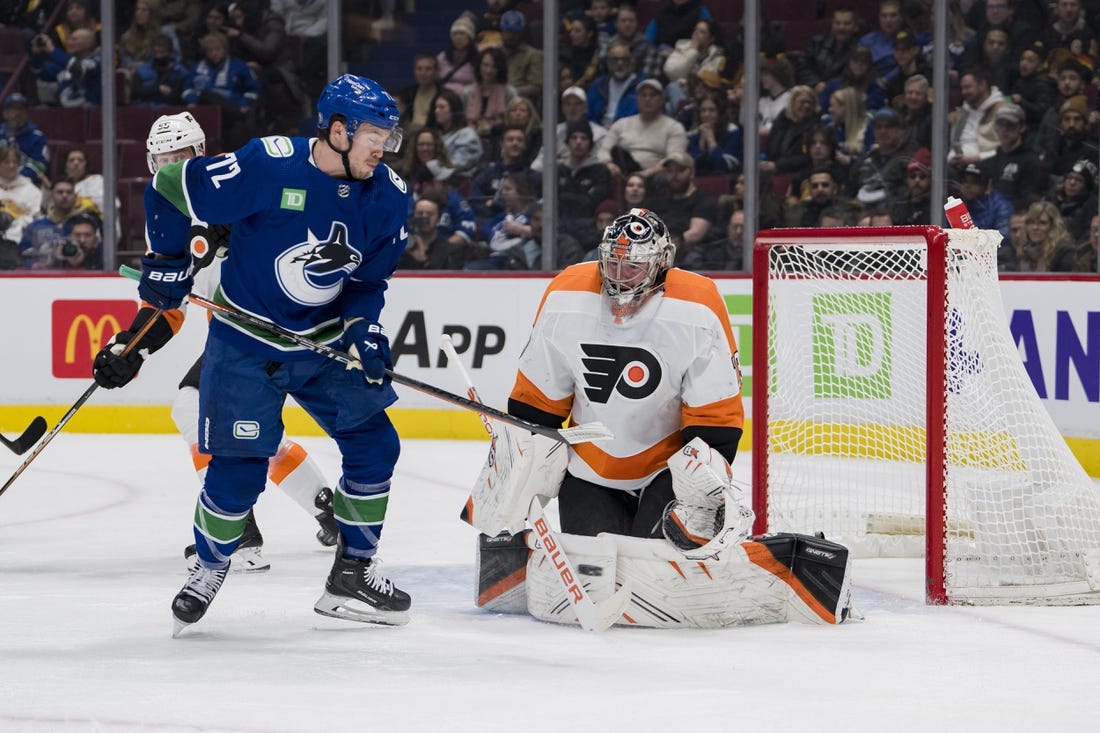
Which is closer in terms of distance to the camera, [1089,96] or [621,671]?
[621,671]

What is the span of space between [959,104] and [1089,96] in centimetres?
52

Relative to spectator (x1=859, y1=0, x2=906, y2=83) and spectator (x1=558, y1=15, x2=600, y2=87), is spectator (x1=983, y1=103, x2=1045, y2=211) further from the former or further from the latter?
spectator (x1=558, y1=15, x2=600, y2=87)

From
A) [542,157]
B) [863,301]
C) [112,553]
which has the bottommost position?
[112,553]

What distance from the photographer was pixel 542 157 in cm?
731

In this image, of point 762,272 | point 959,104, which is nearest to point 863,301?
point 762,272

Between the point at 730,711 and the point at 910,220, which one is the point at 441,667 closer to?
the point at 730,711

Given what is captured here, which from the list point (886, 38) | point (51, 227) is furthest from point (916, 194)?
point (51, 227)

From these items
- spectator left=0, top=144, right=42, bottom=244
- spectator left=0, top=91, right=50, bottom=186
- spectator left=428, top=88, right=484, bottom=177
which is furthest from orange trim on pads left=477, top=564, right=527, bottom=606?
spectator left=0, top=91, right=50, bottom=186

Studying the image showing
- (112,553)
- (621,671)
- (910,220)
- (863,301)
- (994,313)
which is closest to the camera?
(621,671)

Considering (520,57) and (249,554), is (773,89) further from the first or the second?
(249,554)

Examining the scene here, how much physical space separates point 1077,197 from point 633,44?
218cm

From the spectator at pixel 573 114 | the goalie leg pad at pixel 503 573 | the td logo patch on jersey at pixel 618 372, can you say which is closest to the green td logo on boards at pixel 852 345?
the td logo patch on jersey at pixel 618 372

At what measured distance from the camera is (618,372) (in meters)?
3.35

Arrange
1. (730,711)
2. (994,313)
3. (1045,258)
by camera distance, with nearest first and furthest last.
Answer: (730,711) → (994,313) → (1045,258)
